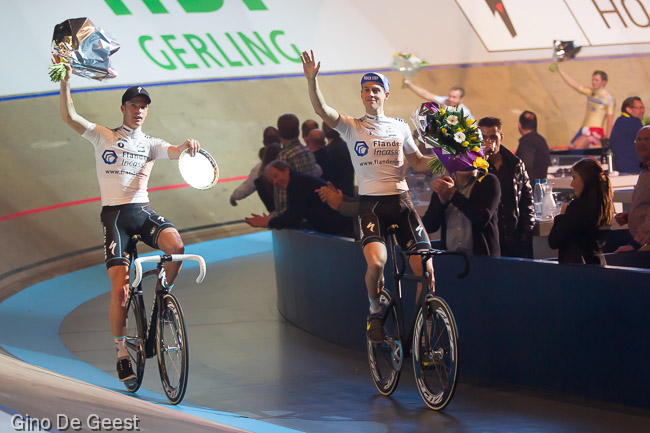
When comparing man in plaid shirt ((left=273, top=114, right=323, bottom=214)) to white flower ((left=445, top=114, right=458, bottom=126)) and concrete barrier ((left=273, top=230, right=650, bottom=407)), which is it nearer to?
concrete barrier ((left=273, top=230, right=650, bottom=407))

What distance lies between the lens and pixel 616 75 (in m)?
18.4

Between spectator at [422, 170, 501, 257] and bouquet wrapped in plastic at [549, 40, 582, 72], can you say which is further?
bouquet wrapped in plastic at [549, 40, 582, 72]

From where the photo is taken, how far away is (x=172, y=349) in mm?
4949

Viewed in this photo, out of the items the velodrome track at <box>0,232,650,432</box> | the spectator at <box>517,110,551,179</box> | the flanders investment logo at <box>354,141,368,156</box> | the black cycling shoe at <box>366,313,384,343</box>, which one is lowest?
the velodrome track at <box>0,232,650,432</box>

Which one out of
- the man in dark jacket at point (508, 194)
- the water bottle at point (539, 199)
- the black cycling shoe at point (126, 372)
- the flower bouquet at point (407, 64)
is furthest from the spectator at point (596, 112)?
the black cycling shoe at point (126, 372)

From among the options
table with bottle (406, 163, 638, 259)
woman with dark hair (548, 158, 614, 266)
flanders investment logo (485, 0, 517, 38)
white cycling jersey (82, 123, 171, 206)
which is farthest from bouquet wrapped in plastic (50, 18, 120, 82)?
flanders investment logo (485, 0, 517, 38)

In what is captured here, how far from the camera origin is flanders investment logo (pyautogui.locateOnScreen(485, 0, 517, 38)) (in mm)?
17344

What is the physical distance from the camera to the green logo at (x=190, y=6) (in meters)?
12.1

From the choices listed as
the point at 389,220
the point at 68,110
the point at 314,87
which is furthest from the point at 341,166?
the point at 68,110

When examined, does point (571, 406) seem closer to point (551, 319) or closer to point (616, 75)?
point (551, 319)

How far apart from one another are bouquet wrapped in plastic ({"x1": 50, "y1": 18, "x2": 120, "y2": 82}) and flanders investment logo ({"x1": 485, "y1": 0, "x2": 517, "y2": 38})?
12.9 meters

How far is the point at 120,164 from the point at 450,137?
6.05ft

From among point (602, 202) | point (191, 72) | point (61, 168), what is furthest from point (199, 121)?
point (602, 202)

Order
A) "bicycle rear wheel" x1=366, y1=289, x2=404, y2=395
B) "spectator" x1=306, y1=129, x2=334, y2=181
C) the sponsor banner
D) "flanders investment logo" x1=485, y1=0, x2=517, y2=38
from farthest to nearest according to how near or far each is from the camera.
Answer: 1. "flanders investment logo" x1=485, y1=0, x2=517, y2=38
2. the sponsor banner
3. "spectator" x1=306, y1=129, x2=334, y2=181
4. "bicycle rear wheel" x1=366, y1=289, x2=404, y2=395
